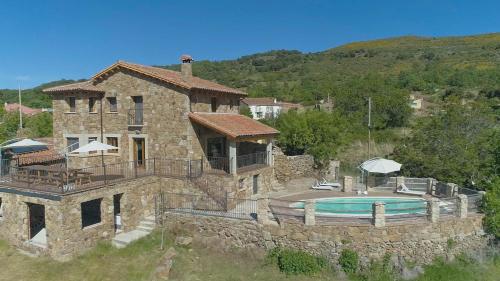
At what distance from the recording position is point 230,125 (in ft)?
67.2

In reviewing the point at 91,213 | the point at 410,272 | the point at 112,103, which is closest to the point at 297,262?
the point at 410,272

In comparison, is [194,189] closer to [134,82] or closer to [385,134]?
[134,82]

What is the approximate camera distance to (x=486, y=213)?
52.9 feet

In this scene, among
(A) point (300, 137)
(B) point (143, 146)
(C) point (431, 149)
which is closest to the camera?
(B) point (143, 146)

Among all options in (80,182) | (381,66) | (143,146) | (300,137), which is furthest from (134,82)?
(381,66)

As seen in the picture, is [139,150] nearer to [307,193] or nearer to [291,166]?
[291,166]

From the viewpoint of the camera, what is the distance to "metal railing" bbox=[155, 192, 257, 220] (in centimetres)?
1689

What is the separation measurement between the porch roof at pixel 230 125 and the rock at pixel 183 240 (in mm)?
5474

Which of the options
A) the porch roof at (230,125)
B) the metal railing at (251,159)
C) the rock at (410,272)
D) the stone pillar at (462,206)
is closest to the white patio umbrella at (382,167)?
the stone pillar at (462,206)

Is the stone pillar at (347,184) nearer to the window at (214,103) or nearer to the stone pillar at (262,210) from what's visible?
the stone pillar at (262,210)

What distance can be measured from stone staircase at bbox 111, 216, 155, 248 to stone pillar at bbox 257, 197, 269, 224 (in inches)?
229

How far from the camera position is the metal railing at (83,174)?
52.2 feet

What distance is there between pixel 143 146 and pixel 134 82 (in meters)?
3.80

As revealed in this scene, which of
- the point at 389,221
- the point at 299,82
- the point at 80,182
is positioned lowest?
the point at 389,221
